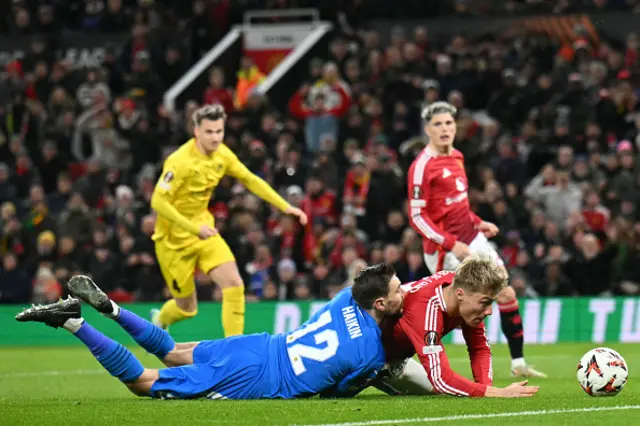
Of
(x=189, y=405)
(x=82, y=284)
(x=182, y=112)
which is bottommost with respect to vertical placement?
(x=189, y=405)

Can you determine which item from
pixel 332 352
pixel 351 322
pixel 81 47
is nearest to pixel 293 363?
pixel 332 352

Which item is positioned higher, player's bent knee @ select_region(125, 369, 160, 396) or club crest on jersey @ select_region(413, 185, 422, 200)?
club crest on jersey @ select_region(413, 185, 422, 200)

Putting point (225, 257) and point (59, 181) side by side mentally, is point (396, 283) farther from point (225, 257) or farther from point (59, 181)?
point (59, 181)

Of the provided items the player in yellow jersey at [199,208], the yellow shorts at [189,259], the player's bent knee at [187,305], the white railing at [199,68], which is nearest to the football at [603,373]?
the player in yellow jersey at [199,208]

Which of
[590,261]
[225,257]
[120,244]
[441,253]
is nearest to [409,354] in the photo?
A: [441,253]

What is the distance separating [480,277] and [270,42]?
60.7 ft

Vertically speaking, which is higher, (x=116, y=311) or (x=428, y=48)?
(x=428, y=48)

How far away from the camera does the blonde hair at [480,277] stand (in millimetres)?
8703

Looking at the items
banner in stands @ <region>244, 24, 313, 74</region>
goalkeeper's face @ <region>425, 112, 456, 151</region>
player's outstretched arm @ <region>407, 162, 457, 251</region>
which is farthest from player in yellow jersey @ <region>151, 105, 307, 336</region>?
banner in stands @ <region>244, 24, 313, 74</region>

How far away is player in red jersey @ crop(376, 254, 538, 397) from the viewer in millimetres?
8773

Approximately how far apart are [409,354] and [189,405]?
161cm

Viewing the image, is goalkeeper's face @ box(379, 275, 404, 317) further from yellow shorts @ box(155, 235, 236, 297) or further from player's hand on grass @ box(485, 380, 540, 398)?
yellow shorts @ box(155, 235, 236, 297)

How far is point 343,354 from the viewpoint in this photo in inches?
352

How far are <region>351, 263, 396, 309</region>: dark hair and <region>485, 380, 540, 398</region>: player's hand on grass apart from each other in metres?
1.00
